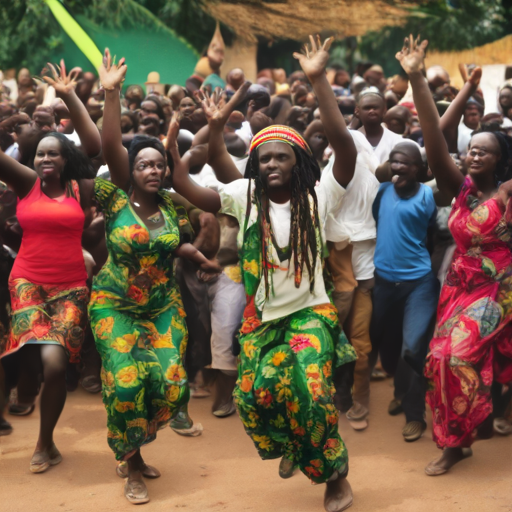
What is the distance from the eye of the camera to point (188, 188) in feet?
17.6

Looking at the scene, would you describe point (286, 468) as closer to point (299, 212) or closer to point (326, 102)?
point (299, 212)

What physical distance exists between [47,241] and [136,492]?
5.70 feet

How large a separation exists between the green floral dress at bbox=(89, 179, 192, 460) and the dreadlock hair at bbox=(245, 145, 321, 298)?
2.06 feet

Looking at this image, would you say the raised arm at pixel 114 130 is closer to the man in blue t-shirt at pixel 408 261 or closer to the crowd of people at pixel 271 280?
the crowd of people at pixel 271 280

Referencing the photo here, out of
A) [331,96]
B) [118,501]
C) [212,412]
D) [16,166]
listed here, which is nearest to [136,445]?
[118,501]

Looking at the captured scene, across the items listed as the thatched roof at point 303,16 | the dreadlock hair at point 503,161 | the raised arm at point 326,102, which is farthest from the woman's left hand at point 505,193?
the thatched roof at point 303,16

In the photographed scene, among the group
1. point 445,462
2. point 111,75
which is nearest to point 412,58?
point 111,75

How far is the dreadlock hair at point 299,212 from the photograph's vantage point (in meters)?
4.89

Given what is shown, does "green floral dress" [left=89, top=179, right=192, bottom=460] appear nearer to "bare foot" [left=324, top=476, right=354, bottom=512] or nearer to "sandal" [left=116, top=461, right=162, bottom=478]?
"sandal" [left=116, top=461, right=162, bottom=478]

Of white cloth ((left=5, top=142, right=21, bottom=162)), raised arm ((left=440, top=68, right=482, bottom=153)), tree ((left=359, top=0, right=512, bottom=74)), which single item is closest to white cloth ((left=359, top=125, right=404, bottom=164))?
raised arm ((left=440, top=68, right=482, bottom=153))

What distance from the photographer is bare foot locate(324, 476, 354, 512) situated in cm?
481

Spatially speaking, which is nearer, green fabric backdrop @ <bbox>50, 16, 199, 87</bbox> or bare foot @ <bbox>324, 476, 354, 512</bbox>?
bare foot @ <bbox>324, 476, 354, 512</bbox>

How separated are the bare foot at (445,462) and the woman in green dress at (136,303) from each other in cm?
161

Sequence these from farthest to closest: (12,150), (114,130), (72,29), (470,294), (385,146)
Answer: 1. (72,29)
2. (12,150)
3. (385,146)
4. (470,294)
5. (114,130)
